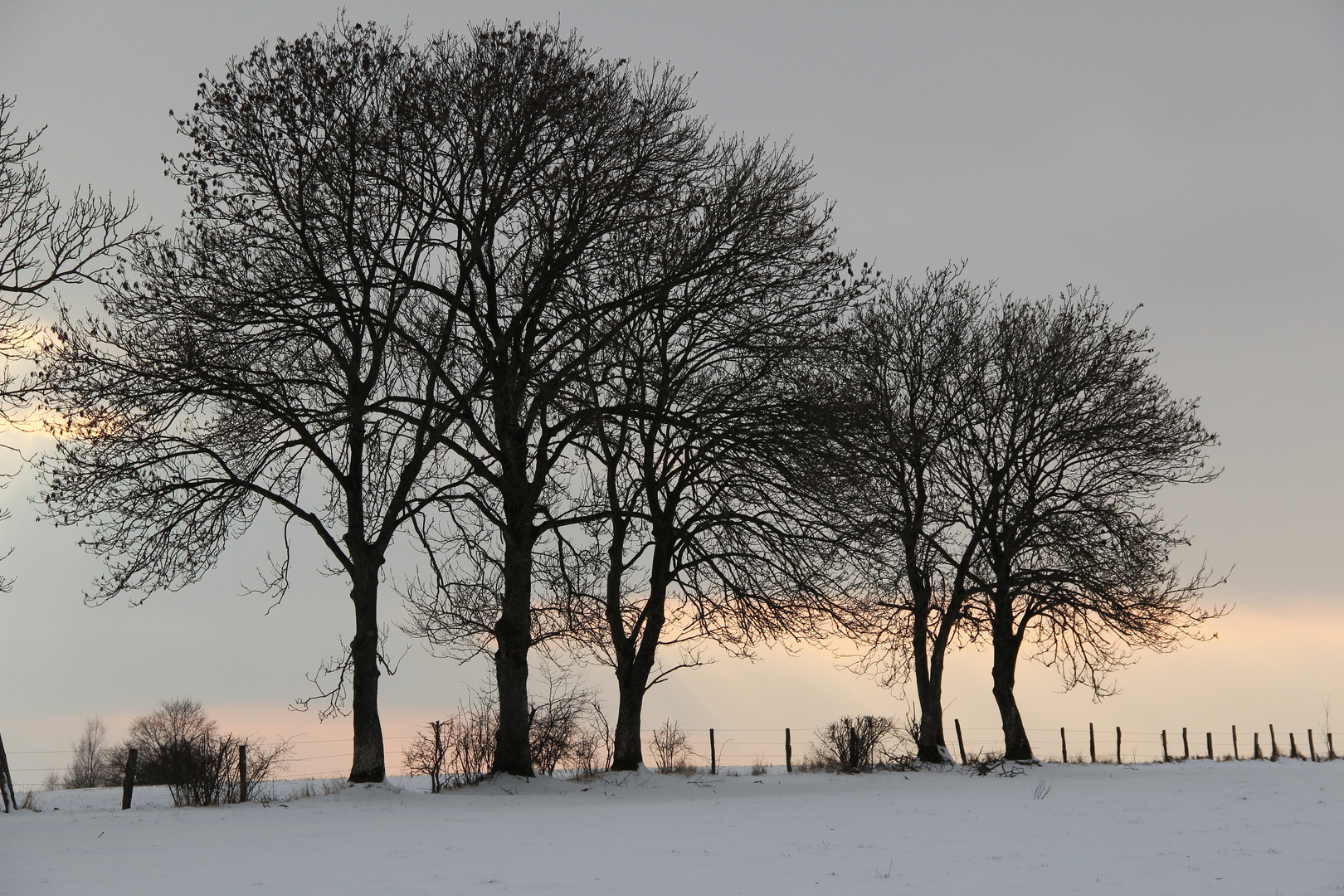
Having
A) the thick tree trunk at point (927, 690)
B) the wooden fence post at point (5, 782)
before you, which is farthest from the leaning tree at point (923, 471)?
the wooden fence post at point (5, 782)

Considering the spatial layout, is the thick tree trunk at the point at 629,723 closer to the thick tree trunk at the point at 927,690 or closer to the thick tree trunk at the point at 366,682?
the thick tree trunk at the point at 366,682

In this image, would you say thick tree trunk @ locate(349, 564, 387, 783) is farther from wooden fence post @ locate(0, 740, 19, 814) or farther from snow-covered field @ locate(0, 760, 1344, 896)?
wooden fence post @ locate(0, 740, 19, 814)

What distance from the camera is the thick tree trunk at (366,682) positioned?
1908cm

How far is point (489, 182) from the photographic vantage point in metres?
20.3

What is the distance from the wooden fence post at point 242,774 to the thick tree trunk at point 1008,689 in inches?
699

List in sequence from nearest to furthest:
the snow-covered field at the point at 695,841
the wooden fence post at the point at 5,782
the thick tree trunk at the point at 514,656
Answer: the snow-covered field at the point at 695,841 < the wooden fence post at the point at 5,782 < the thick tree trunk at the point at 514,656

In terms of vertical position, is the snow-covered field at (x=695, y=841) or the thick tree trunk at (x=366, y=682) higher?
the thick tree trunk at (x=366, y=682)

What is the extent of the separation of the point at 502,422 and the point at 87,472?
658 centimetres

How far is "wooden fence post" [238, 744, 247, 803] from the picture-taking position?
60.4 feet

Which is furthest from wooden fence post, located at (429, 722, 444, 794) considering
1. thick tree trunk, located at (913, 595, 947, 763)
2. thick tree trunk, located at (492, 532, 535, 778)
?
thick tree trunk, located at (913, 595, 947, 763)

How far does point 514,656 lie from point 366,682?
255 cm

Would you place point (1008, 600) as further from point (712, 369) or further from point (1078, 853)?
point (1078, 853)

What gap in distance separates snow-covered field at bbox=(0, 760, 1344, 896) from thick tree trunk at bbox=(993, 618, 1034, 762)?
7939 millimetres

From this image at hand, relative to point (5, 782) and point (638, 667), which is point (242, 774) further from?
point (638, 667)
